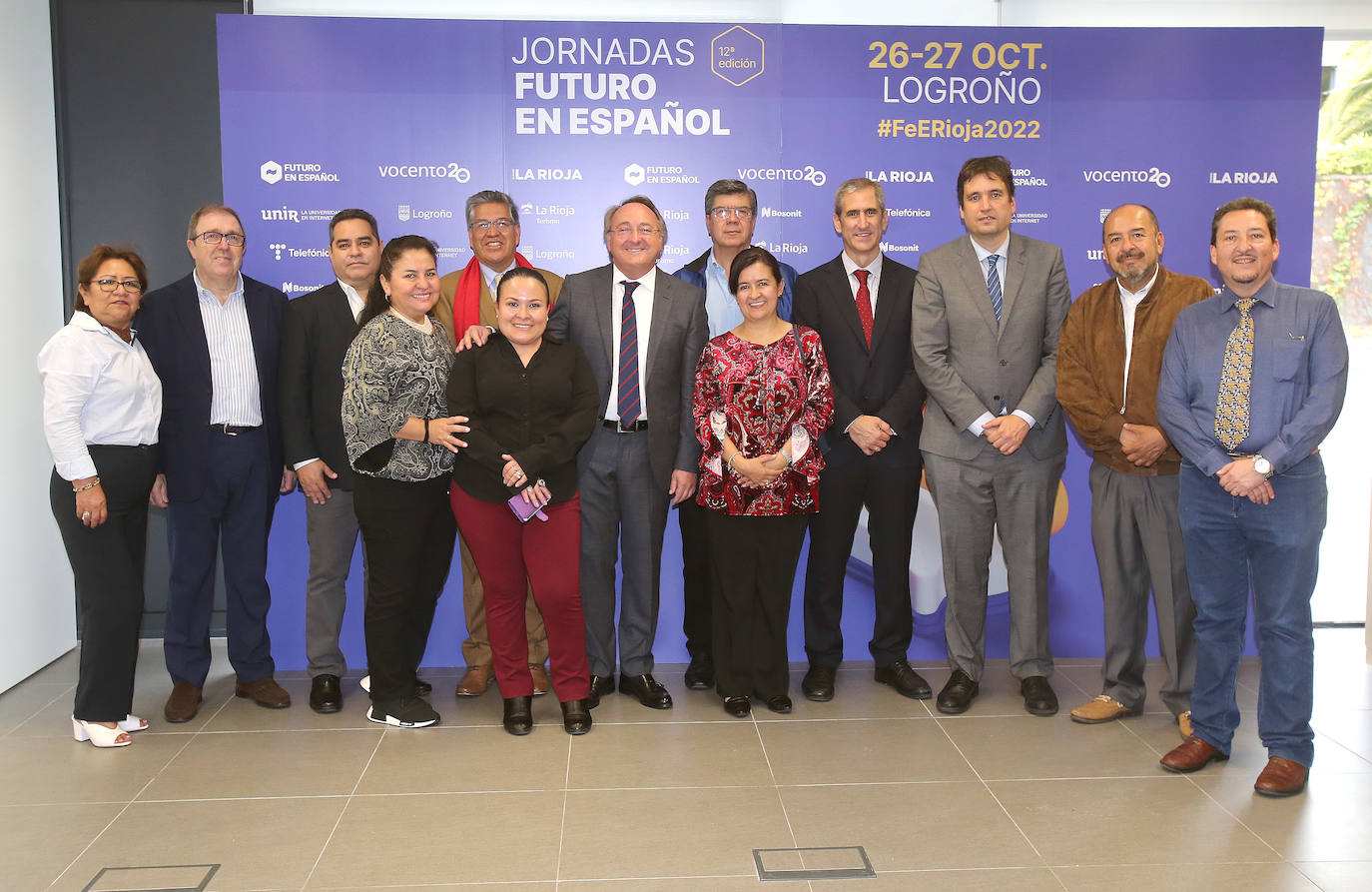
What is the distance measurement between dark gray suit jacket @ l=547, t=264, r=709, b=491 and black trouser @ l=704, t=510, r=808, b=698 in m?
0.30

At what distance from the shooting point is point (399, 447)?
12.4 ft

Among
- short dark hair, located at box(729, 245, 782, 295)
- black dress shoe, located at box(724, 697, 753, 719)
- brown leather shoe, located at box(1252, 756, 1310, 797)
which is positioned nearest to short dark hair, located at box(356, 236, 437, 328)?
short dark hair, located at box(729, 245, 782, 295)

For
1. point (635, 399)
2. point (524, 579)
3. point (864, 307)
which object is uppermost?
point (864, 307)

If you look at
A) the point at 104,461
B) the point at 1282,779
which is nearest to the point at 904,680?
the point at 1282,779

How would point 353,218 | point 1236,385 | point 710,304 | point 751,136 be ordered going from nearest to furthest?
point 1236,385
point 353,218
point 710,304
point 751,136

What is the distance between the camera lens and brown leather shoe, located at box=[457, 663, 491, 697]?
14.5ft

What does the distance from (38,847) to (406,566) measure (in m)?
1.41

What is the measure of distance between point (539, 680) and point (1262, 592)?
2.78m

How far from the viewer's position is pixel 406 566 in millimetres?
3891

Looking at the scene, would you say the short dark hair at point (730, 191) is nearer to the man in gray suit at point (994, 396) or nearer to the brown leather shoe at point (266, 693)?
the man in gray suit at point (994, 396)

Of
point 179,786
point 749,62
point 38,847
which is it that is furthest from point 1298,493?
point 38,847

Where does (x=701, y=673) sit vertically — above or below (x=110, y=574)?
below

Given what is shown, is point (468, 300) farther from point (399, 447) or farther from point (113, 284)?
point (113, 284)

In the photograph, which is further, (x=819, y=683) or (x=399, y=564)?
(x=819, y=683)
